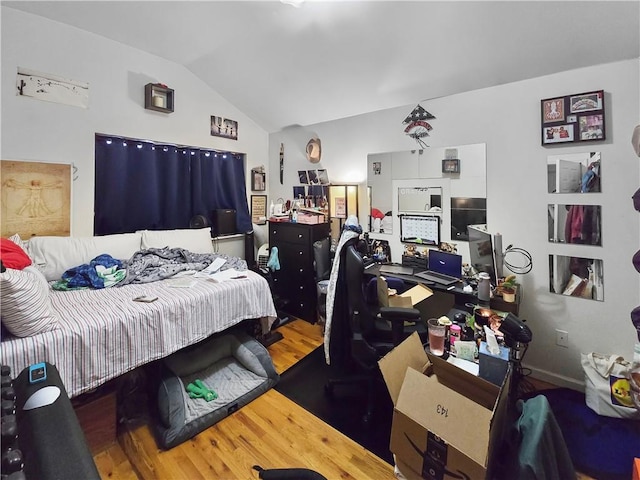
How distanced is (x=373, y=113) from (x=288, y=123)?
1154mm

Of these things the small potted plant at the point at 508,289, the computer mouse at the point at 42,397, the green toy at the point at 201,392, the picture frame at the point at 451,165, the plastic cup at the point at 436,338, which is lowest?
the green toy at the point at 201,392

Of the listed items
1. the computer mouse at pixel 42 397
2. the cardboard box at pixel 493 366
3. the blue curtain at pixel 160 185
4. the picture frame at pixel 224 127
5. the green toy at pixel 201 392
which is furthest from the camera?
the picture frame at pixel 224 127

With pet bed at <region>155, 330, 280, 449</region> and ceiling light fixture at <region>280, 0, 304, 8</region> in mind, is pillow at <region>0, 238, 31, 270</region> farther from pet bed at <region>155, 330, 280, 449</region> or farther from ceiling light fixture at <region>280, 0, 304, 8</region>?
ceiling light fixture at <region>280, 0, 304, 8</region>

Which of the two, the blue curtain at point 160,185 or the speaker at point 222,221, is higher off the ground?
the blue curtain at point 160,185

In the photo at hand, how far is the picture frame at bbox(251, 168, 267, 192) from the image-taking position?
4008 mm

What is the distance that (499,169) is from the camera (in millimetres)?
2416

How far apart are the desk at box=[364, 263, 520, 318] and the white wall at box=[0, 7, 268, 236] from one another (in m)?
2.62

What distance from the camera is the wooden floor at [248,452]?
1.54 meters

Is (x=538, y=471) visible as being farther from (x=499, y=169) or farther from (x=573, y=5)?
(x=573, y=5)

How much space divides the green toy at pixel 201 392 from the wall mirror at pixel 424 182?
2.11 meters

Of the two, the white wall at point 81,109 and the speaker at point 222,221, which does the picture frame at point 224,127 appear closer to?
the white wall at point 81,109

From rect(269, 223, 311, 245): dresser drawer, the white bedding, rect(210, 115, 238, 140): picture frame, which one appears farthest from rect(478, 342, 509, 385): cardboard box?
rect(210, 115, 238, 140): picture frame

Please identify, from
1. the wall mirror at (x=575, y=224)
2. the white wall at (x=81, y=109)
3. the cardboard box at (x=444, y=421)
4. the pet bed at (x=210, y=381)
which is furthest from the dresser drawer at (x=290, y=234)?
the wall mirror at (x=575, y=224)

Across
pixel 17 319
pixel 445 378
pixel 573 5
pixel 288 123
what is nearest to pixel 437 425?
pixel 445 378
